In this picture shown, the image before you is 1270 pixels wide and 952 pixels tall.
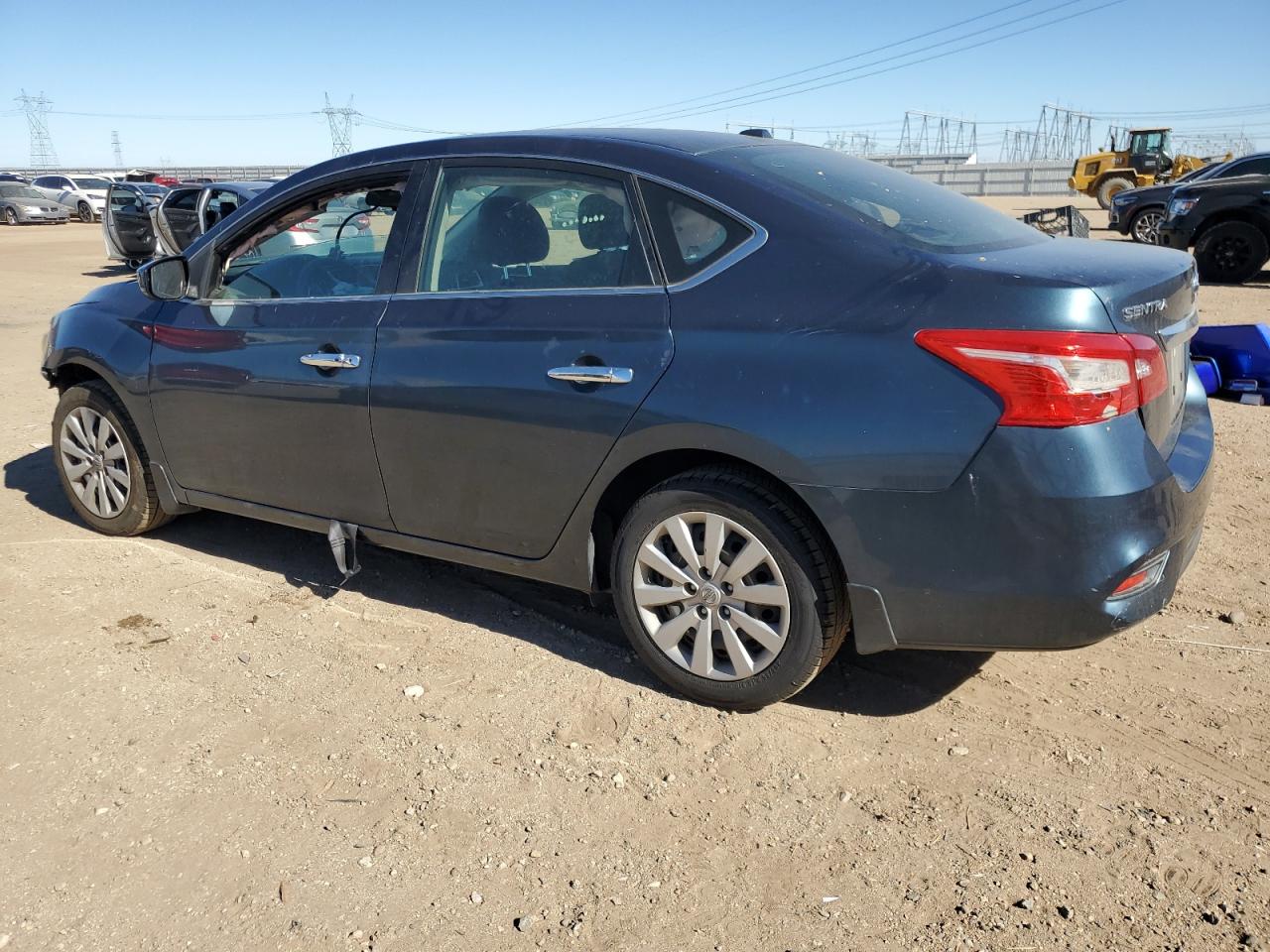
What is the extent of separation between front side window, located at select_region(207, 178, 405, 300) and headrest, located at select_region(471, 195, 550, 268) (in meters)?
0.42

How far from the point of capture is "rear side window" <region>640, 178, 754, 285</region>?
3.14m

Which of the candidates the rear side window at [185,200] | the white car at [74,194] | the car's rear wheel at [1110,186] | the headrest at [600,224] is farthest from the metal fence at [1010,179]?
the headrest at [600,224]

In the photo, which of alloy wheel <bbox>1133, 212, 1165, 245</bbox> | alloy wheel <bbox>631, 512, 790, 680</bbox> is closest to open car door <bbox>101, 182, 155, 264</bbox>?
alloy wheel <bbox>1133, 212, 1165, 245</bbox>

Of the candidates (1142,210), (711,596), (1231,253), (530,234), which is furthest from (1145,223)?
(711,596)

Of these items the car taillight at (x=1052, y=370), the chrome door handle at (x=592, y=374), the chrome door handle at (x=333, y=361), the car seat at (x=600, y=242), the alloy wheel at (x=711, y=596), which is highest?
the car seat at (x=600, y=242)

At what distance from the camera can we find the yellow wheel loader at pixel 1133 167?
2998cm

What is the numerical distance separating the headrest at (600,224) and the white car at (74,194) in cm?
4248

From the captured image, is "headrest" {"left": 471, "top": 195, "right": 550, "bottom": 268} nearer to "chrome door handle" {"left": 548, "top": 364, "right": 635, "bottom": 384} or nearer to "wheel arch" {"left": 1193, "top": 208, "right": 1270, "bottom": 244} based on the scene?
"chrome door handle" {"left": 548, "top": 364, "right": 635, "bottom": 384}

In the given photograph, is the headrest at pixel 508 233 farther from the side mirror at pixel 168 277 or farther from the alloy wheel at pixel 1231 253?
the alloy wheel at pixel 1231 253

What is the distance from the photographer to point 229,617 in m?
4.18

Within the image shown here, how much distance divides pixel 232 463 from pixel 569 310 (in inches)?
71.7

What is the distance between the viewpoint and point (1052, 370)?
261 centimetres

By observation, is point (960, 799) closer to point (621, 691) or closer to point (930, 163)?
point (621, 691)

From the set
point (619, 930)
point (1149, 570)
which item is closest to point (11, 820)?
point (619, 930)
